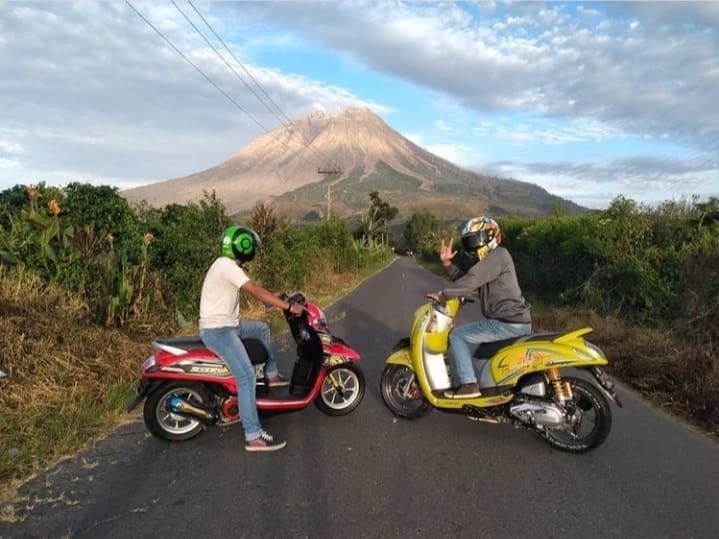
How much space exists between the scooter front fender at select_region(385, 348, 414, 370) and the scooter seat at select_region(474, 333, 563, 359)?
0.62 metres

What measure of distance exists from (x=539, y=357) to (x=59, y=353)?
465cm

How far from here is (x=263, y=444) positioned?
441cm

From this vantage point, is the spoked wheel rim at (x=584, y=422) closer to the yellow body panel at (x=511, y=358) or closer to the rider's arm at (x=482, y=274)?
the yellow body panel at (x=511, y=358)

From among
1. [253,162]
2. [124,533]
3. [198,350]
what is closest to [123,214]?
[198,350]

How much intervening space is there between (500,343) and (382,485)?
1714mm

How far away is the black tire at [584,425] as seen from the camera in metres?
4.29

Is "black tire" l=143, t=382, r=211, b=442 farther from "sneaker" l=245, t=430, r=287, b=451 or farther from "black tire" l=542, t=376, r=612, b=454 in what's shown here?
"black tire" l=542, t=376, r=612, b=454

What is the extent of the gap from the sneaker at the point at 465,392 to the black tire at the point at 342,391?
36.8 inches

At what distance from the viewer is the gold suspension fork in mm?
4414

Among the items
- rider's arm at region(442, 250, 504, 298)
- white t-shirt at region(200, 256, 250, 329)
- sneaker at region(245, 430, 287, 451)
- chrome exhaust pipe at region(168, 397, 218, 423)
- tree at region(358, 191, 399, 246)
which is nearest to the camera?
sneaker at region(245, 430, 287, 451)

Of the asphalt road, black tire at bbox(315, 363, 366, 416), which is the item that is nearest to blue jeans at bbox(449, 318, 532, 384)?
the asphalt road

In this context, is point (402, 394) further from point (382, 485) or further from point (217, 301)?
point (217, 301)

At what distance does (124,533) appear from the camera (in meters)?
3.14

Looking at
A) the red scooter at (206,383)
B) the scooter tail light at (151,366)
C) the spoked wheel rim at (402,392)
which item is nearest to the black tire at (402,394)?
the spoked wheel rim at (402,392)
